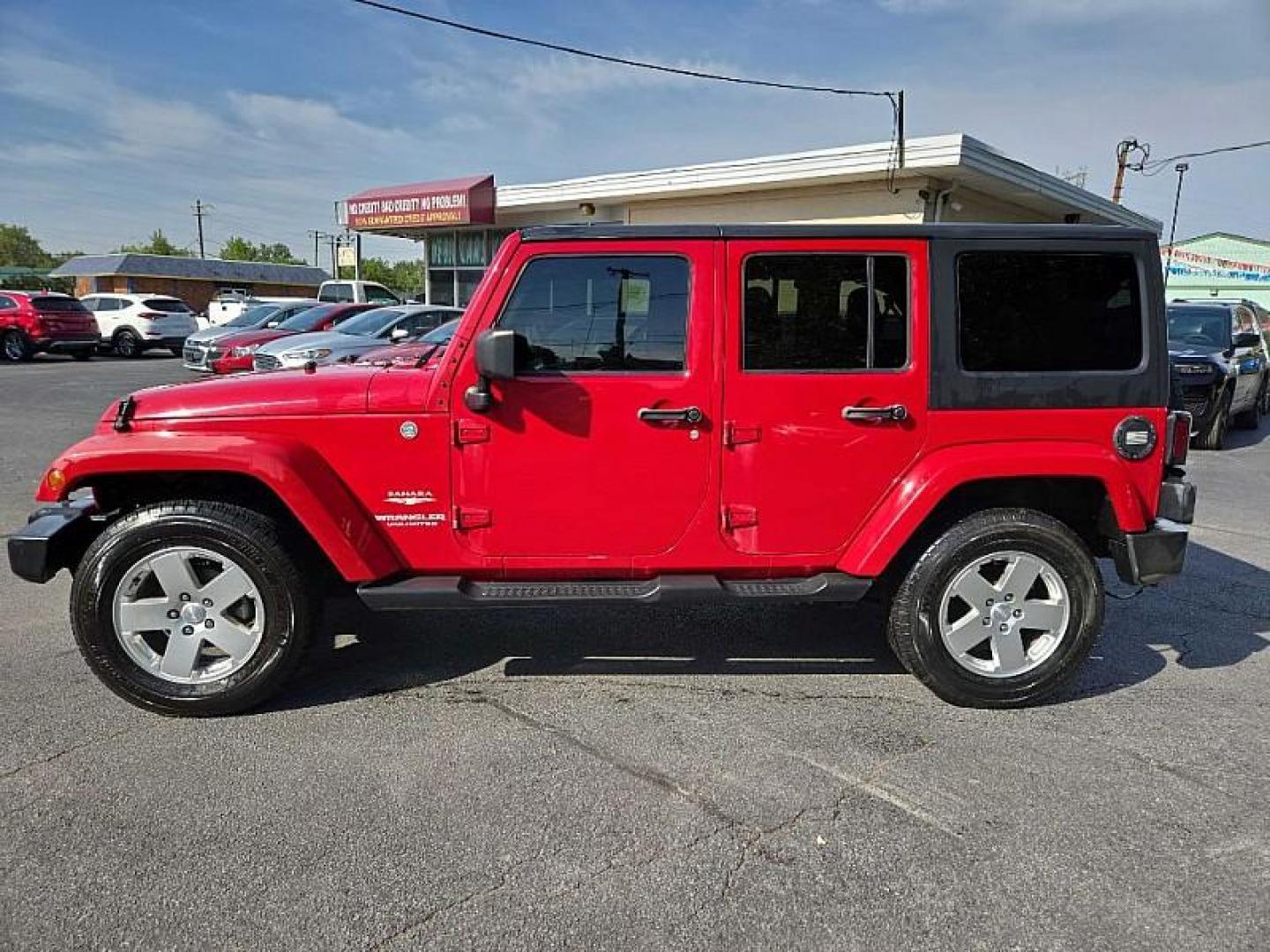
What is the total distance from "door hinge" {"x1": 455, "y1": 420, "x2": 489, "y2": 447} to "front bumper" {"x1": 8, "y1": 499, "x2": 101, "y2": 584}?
158cm

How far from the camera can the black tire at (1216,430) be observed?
394 inches

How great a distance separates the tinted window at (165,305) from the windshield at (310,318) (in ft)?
29.7

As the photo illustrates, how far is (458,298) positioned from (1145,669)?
21500 millimetres

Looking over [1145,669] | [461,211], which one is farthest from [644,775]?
[461,211]

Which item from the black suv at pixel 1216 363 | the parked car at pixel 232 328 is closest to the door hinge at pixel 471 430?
the black suv at pixel 1216 363

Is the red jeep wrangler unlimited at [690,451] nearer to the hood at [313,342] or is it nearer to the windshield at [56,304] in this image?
the hood at [313,342]

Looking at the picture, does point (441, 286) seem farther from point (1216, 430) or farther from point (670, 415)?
point (670, 415)

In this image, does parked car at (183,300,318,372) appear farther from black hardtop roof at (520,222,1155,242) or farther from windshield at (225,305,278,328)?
black hardtop roof at (520,222,1155,242)

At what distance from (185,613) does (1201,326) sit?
40.5 ft

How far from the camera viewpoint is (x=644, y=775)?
9.55ft

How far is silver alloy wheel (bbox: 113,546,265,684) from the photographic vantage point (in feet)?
10.5

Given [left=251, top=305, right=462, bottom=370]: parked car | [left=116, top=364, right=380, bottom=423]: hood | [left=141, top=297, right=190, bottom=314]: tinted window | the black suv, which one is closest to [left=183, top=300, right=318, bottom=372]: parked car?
[left=251, top=305, right=462, bottom=370]: parked car

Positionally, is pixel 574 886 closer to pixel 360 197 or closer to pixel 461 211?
pixel 461 211

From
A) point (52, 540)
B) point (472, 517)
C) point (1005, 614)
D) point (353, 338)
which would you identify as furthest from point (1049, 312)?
point (353, 338)
